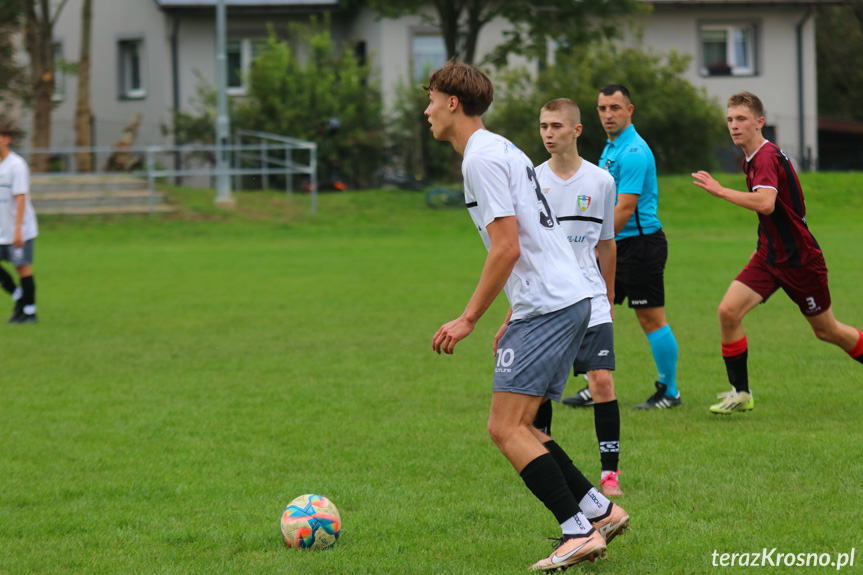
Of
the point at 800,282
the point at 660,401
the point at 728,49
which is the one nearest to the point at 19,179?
the point at 660,401

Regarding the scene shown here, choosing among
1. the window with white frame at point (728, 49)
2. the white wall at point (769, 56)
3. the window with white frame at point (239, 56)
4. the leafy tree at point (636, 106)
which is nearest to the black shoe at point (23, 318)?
the leafy tree at point (636, 106)

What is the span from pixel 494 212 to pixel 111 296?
11.4 metres

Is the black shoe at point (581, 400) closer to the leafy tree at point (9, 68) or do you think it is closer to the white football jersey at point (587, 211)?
the white football jersey at point (587, 211)

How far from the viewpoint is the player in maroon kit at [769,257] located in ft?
20.1

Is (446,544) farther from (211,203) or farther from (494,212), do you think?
(211,203)

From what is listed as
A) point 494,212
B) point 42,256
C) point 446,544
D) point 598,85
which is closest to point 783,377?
point 446,544

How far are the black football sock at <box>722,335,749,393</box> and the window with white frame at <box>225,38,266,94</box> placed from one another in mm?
28749

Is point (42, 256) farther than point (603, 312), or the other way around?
point (42, 256)

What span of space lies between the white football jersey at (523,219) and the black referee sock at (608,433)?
4.27 feet

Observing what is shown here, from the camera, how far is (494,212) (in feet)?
12.5

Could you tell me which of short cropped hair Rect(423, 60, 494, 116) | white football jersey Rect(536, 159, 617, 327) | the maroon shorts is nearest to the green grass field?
the maroon shorts

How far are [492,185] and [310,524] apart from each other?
1.74m

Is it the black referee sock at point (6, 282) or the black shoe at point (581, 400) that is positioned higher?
the black referee sock at point (6, 282)

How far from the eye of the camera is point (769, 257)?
6.52 m
